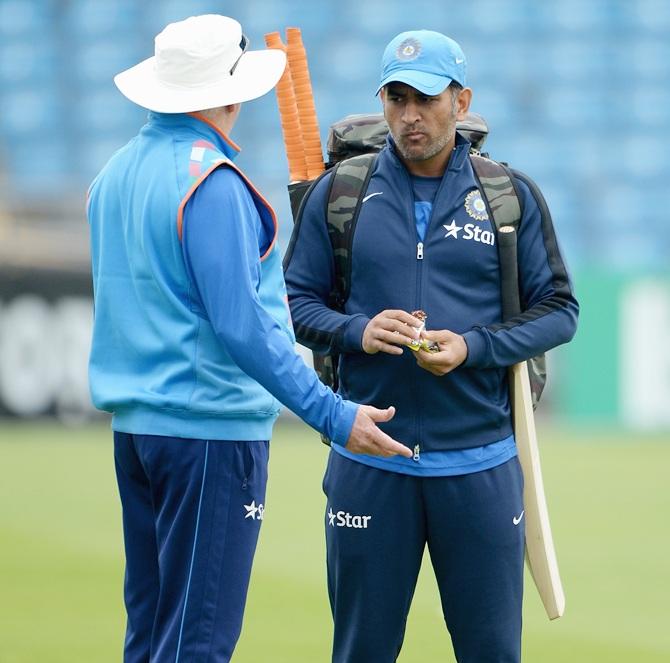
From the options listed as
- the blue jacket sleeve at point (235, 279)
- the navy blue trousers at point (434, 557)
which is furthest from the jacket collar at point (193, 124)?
the navy blue trousers at point (434, 557)

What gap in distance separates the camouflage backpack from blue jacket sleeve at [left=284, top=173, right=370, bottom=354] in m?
0.02

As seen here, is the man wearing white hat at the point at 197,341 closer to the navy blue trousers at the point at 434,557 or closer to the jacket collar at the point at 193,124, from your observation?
the jacket collar at the point at 193,124

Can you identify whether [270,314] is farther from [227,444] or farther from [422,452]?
[422,452]

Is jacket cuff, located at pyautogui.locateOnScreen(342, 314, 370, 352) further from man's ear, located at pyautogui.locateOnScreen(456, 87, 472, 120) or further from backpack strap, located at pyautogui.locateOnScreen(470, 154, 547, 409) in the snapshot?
man's ear, located at pyautogui.locateOnScreen(456, 87, 472, 120)

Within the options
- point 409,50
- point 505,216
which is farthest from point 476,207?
point 409,50

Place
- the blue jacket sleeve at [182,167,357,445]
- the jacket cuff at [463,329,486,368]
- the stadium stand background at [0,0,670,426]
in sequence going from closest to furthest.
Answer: the blue jacket sleeve at [182,167,357,445], the jacket cuff at [463,329,486,368], the stadium stand background at [0,0,670,426]

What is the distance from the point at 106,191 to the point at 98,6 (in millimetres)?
15504

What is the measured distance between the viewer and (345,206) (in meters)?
3.74

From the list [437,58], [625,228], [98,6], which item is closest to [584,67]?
[625,228]

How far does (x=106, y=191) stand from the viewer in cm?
334

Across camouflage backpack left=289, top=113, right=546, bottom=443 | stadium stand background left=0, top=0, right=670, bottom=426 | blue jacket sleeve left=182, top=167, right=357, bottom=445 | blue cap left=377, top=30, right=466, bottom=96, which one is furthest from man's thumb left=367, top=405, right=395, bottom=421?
stadium stand background left=0, top=0, right=670, bottom=426

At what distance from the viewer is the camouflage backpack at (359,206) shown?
12.1 ft

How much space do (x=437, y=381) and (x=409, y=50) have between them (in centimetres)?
84

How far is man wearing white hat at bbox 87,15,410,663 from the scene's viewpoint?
3.17m
